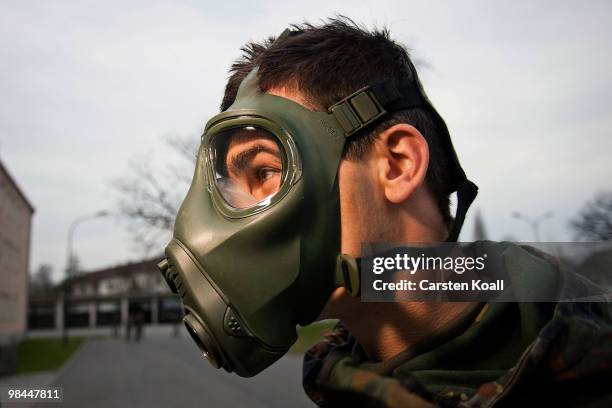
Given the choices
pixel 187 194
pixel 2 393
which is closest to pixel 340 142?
pixel 187 194

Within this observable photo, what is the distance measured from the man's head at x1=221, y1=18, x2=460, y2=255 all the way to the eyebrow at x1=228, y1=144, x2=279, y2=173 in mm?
150

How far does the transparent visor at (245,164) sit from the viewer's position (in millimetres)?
1231

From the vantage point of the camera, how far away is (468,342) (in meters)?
1.16

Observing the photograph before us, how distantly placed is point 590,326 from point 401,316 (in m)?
0.40

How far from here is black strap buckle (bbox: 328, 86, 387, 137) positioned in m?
1.23

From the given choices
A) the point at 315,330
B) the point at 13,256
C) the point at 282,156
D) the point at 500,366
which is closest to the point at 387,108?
the point at 282,156

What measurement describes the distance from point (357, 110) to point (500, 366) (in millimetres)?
660

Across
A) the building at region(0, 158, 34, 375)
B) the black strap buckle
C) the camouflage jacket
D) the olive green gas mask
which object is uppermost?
the building at region(0, 158, 34, 375)

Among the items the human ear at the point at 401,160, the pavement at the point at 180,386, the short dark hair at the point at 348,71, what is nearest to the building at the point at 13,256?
the pavement at the point at 180,386

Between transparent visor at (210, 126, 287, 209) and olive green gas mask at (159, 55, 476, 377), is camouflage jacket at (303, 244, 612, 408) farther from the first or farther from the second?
transparent visor at (210, 126, 287, 209)

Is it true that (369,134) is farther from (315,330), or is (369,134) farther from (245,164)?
(315,330)

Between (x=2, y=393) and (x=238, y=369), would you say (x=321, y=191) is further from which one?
(x=2, y=393)

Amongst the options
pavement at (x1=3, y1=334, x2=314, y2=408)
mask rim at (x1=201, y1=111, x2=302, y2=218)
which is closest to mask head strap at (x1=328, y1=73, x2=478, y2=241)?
mask rim at (x1=201, y1=111, x2=302, y2=218)

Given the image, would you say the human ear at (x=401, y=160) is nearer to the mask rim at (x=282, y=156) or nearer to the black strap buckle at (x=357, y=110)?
the black strap buckle at (x=357, y=110)
